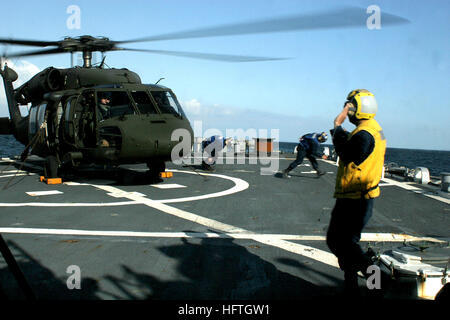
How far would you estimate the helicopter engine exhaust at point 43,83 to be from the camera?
12.4 m

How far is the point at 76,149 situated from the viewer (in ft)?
36.2

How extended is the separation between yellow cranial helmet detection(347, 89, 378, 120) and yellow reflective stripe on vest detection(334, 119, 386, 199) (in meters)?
0.09

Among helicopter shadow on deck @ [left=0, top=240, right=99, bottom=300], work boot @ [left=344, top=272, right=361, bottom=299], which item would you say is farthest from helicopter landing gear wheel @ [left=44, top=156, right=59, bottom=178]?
work boot @ [left=344, top=272, right=361, bottom=299]

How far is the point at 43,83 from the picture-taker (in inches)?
488

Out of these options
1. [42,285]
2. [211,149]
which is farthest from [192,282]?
[211,149]

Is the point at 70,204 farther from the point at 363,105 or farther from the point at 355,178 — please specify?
the point at 363,105

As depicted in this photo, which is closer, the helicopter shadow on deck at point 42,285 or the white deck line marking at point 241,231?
the helicopter shadow on deck at point 42,285

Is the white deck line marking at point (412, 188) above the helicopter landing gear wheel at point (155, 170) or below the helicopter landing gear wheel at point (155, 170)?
below

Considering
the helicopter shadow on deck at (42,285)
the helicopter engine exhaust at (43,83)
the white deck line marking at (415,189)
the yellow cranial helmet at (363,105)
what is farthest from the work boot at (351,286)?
the helicopter engine exhaust at (43,83)

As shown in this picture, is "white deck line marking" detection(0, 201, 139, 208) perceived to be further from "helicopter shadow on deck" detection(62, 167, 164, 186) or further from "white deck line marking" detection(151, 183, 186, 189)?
"helicopter shadow on deck" detection(62, 167, 164, 186)

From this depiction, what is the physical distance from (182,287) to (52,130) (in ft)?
32.2

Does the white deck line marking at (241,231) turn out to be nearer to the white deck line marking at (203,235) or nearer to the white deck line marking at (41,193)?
the white deck line marking at (203,235)

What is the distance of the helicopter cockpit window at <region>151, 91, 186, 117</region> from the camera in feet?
35.2

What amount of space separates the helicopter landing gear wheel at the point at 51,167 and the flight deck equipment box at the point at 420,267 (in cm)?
1051
